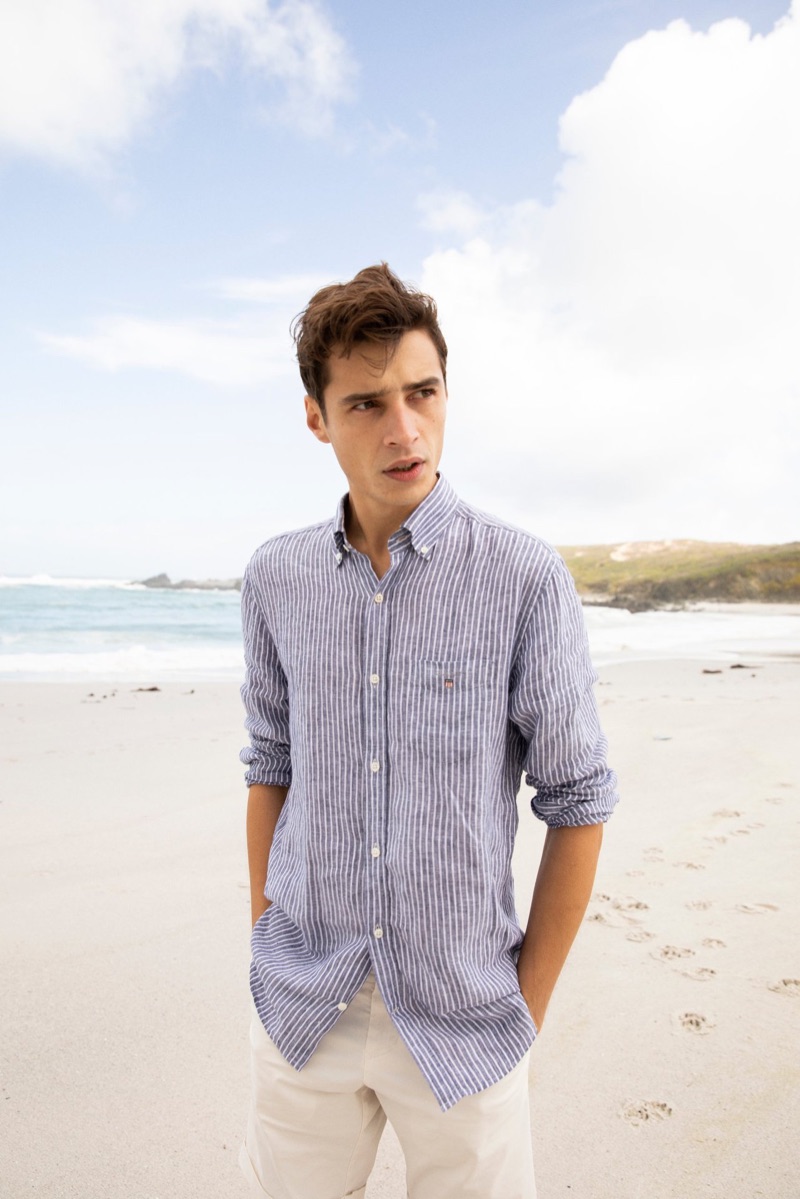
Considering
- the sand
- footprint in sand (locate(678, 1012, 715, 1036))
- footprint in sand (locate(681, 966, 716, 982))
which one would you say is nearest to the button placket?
the sand

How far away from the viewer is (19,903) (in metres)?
3.59

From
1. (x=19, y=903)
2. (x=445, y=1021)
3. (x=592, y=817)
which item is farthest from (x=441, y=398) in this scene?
(x=19, y=903)

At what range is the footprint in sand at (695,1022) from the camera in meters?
2.62

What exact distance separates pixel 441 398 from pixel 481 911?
90cm

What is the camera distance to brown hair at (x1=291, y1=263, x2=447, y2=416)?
140 cm

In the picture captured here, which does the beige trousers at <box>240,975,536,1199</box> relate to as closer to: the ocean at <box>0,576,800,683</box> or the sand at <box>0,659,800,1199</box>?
the sand at <box>0,659,800,1199</box>

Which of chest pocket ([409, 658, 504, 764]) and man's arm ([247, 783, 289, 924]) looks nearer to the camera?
chest pocket ([409, 658, 504, 764])

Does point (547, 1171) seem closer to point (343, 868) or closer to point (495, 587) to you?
point (343, 868)

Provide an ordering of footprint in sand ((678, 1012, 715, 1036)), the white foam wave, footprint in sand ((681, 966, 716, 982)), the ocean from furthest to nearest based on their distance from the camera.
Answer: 1. the ocean
2. the white foam wave
3. footprint in sand ((681, 966, 716, 982))
4. footprint in sand ((678, 1012, 715, 1036))

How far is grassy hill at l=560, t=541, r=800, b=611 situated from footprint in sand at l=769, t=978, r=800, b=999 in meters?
23.3

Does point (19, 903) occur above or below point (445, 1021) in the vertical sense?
below

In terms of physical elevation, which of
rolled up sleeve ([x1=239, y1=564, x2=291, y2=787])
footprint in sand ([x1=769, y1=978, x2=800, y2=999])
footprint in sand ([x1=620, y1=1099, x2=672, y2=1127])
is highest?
rolled up sleeve ([x1=239, y1=564, x2=291, y2=787])

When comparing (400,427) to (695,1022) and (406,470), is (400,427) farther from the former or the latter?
(695,1022)

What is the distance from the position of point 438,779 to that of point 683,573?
32.3m
